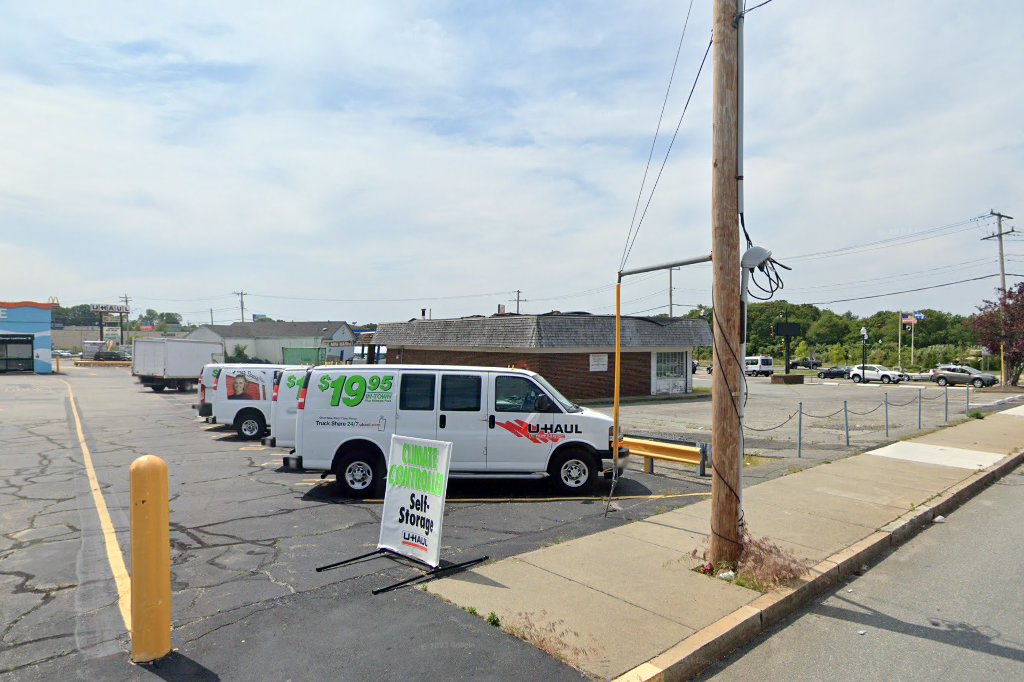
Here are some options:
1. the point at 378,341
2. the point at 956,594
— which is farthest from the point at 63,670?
the point at 378,341

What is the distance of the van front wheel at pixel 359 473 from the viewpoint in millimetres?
9469

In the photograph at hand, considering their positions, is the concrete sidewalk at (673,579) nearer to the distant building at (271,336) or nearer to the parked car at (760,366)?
the parked car at (760,366)

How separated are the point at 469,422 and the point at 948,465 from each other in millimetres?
9586

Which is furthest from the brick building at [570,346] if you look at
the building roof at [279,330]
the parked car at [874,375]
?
the building roof at [279,330]

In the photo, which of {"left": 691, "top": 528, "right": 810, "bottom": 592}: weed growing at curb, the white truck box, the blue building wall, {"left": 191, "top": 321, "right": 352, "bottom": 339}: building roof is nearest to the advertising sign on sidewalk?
{"left": 691, "top": 528, "right": 810, "bottom": 592}: weed growing at curb

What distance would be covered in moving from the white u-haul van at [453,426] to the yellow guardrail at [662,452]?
2.18 meters

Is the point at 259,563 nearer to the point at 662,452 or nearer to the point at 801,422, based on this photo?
the point at 662,452

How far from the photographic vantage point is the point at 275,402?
11.3 m

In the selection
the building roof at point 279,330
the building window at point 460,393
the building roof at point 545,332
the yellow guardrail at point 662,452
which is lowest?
the yellow guardrail at point 662,452

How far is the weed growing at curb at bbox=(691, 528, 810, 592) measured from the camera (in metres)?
5.77

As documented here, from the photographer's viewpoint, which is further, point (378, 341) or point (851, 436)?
point (378, 341)

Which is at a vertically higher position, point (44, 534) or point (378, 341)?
point (378, 341)

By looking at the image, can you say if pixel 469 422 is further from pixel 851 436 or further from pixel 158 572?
pixel 851 436

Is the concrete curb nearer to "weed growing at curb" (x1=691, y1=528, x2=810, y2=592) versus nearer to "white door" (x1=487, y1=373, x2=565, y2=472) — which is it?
"weed growing at curb" (x1=691, y1=528, x2=810, y2=592)
